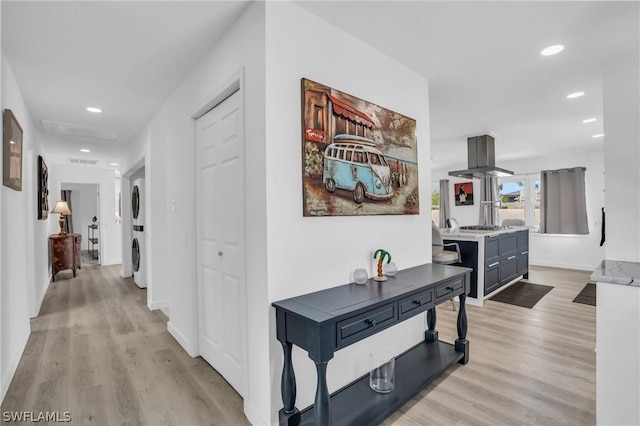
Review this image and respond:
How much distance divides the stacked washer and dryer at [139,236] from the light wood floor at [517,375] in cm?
451

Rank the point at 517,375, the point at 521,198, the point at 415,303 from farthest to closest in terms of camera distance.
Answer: the point at 521,198 → the point at 517,375 → the point at 415,303

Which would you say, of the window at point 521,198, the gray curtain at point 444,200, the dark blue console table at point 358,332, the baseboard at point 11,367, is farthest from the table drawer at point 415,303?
the gray curtain at point 444,200

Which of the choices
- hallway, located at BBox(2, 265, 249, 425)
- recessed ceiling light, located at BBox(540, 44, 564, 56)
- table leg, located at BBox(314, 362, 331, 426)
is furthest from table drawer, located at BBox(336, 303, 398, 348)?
recessed ceiling light, located at BBox(540, 44, 564, 56)

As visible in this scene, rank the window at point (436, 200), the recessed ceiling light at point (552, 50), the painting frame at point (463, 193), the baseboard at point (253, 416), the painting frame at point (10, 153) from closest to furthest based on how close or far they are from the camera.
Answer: the baseboard at point (253, 416), the painting frame at point (10, 153), the recessed ceiling light at point (552, 50), the painting frame at point (463, 193), the window at point (436, 200)

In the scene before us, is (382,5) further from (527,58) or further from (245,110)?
(527,58)

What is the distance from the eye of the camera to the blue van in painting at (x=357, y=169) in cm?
195

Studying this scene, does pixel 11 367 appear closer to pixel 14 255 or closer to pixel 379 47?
pixel 14 255

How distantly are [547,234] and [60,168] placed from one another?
1091 centimetres

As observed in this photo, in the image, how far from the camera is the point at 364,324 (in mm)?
1588

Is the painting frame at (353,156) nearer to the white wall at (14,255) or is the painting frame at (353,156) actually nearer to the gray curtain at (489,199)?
the white wall at (14,255)

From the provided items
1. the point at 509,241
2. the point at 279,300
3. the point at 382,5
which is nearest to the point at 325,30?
the point at 382,5

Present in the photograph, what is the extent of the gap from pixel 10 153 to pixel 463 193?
856cm

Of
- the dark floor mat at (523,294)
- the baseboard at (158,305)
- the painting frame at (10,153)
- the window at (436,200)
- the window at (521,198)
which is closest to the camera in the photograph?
the painting frame at (10,153)

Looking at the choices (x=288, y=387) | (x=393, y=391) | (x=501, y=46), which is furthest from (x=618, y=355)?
(x=501, y=46)
